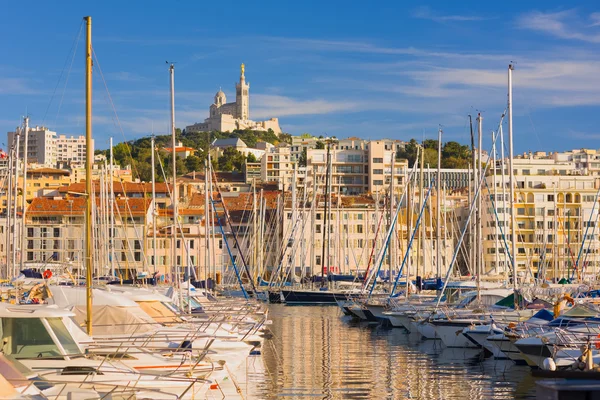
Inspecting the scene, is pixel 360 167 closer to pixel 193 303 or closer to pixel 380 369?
pixel 193 303

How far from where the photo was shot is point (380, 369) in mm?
30031

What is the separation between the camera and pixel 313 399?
76.9ft

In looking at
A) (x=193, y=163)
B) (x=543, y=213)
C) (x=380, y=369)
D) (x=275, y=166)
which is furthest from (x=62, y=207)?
(x=193, y=163)

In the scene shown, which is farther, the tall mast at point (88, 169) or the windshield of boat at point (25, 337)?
the tall mast at point (88, 169)

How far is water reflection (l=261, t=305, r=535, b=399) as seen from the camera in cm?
2478

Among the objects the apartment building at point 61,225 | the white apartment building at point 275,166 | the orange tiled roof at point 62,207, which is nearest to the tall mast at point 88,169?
the apartment building at point 61,225

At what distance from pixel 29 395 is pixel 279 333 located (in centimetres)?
2910

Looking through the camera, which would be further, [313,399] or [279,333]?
[279,333]

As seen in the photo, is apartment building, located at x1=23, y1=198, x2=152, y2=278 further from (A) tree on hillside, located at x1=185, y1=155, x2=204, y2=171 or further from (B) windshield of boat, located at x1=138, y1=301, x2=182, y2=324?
(A) tree on hillside, located at x1=185, y1=155, x2=204, y2=171

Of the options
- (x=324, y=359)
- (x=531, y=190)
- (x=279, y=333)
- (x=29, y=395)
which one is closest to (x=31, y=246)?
(x=531, y=190)

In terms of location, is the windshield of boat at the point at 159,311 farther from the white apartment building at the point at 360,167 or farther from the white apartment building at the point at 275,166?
the white apartment building at the point at 275,166

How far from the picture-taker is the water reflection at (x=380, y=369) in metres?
24.8

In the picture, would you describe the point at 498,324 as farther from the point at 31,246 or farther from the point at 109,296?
the point at 31,246

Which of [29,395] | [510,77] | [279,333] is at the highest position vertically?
[510,77]
